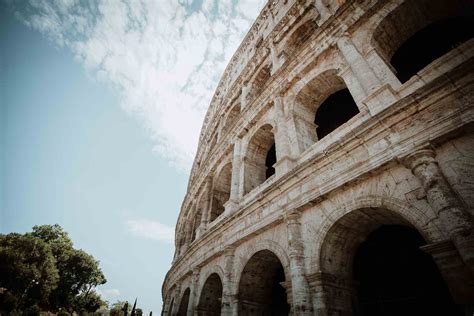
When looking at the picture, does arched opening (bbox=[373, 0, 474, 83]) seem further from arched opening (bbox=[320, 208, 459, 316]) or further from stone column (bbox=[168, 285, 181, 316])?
stone column (bbox=[168, 285, 181, 316])

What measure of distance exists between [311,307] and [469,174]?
11.0ft

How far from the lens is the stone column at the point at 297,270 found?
4410mm

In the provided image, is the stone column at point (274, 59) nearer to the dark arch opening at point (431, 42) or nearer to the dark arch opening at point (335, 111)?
the dark arch opening at point (335, 111)

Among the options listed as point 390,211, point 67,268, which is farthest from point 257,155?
point 67,268

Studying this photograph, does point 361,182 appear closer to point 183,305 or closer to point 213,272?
point 213,272

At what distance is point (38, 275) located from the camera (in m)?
18.9

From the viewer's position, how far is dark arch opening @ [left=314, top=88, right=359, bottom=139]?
8.50 meters

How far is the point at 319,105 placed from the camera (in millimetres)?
8219

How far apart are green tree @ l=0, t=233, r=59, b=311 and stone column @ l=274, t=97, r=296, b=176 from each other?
869 inches

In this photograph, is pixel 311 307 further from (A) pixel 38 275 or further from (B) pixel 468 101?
(A) pixel 38 275

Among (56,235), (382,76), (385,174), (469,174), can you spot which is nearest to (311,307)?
(385,174)

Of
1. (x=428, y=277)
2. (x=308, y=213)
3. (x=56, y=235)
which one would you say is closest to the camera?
(x=428, y=277)

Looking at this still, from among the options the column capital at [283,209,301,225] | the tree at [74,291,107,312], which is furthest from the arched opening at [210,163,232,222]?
the tree at [74,291,107,312]

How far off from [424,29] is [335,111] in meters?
3.41
